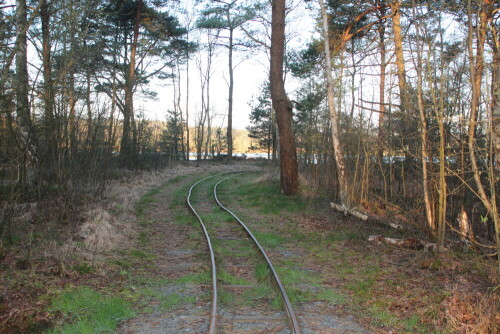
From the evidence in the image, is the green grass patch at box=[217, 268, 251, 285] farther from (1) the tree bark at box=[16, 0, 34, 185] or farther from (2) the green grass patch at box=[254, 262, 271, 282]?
(1) the tree bark at box=[16, 0, 34, 185]

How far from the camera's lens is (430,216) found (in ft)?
24.8

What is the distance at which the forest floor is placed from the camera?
4750mm

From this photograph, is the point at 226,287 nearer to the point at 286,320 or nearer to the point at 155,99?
the point at 286,320

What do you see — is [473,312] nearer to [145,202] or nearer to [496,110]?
[496,110]

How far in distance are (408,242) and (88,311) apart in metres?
5.89

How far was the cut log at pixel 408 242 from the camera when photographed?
738cm

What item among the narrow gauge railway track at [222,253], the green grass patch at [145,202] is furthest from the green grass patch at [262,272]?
the green grass patch at [145,202]

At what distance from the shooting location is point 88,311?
509 centimetres

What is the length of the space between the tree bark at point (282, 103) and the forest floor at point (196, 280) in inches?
168

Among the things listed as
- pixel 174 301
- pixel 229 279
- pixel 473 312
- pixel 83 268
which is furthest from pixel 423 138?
pixel 83 268

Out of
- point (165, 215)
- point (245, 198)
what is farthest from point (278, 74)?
point (165, 215)

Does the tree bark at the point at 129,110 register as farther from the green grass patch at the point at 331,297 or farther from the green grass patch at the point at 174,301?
the green grass patch at the point at 331,297

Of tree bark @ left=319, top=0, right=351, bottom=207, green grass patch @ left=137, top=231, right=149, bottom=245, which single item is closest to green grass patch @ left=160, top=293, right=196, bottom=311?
green grass patch @ left=137, top=231, right=149, bottom=245

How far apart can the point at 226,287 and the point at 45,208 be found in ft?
16.9
